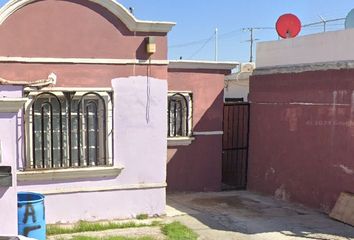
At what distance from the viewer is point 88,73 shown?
8.08 m

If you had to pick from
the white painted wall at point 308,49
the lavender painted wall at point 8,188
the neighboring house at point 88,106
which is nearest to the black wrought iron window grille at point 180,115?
the white painted wall at point 308,49

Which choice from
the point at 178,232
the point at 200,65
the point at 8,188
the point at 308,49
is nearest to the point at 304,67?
the point at 308,49

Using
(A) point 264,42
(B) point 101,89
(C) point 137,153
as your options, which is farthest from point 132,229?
(A) point 264,42

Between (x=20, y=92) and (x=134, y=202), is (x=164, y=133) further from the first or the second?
(x=20, y=92)

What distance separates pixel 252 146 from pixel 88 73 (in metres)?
5.16

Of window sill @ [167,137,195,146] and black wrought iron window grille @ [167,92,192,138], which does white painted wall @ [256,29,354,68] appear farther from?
window sill @ [167,137,195,146]

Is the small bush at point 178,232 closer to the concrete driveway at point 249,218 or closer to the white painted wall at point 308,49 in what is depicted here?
the concrete driveway at point 249,218

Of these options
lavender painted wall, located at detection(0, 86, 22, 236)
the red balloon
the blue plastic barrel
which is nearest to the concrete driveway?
the blue plastic barrel

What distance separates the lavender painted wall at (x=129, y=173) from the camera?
26.5ft

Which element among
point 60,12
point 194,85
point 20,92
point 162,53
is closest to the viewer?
point 20,92

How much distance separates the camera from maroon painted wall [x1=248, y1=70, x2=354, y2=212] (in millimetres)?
9008

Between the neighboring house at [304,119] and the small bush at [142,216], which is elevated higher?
the neighboring house at [304,119]

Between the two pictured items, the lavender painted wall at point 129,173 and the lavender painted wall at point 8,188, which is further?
the lavender painted wall at point 129,173

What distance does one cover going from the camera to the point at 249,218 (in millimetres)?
8984
